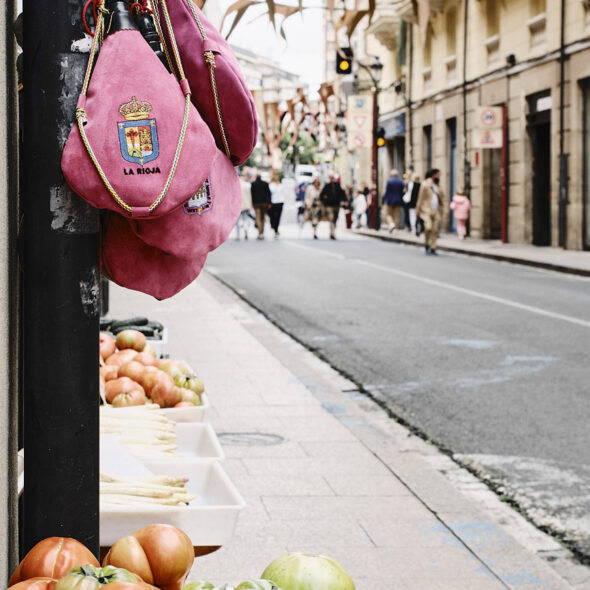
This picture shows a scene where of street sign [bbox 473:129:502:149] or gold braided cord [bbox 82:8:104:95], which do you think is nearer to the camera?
gold braided cord [bbox 82:8:104:95]

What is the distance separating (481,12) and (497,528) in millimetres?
28335

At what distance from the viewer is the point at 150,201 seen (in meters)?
2.00

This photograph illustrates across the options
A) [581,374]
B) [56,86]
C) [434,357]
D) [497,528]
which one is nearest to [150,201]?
[56,86]

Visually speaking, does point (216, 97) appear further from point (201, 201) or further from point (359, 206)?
point (359, 206)

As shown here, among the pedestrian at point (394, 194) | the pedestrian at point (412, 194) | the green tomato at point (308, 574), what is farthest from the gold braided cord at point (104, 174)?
the pedestrian at point (394, 194)

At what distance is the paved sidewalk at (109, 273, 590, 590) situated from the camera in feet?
13.0

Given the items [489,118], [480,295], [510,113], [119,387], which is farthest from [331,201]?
[119,387]

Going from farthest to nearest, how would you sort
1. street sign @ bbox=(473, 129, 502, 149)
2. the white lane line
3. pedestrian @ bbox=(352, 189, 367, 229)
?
pedestrian @ bbox=(352, 189, 367, 229), street sign @ bbox=(473, 129, 502, 149), the white lane line

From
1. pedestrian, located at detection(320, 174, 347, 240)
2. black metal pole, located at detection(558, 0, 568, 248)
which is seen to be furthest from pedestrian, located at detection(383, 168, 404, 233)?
black metal pole, located at detection(558, 0, 568, 248)

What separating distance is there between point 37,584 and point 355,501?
2991 millimetres

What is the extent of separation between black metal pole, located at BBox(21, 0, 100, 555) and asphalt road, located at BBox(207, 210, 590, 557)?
9.67 feet

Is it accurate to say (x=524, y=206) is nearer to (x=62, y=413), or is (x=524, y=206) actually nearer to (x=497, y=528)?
(x=497, y=528)

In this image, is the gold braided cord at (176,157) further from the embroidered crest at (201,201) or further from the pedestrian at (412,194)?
the pedestrian at (412,194)

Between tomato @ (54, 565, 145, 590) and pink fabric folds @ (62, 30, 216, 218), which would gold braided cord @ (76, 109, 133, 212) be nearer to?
pink fabric folds @ (62, 30, 216, 218)
